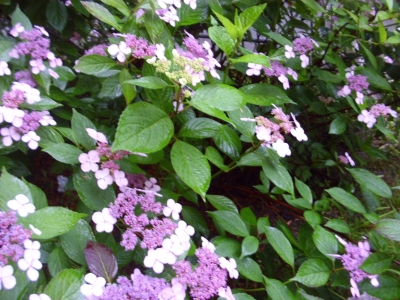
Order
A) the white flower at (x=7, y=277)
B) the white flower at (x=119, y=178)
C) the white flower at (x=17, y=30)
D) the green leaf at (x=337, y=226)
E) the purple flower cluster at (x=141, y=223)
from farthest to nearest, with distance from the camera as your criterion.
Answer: the green leaf at (x=337, y=226) < the white flower at (x=17, y=30) < the white flower at (x=119, y=178) < the purple flower cluster at (x=141, y=223) < the white flower at (x=7, y=277)

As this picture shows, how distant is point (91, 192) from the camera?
2.33 ft

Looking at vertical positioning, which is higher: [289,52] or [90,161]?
[289,52]

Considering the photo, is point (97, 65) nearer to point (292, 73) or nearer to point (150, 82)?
point (150, 82)

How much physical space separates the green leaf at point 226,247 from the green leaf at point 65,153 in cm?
36

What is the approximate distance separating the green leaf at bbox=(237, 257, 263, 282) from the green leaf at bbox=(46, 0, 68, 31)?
85 centimetres

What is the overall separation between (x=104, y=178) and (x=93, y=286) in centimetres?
22

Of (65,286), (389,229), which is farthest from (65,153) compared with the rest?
(389,229)

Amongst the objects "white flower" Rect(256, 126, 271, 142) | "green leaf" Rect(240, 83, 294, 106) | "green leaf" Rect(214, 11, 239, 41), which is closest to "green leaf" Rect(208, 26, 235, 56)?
"green leaf" Rect(214, 11, 239, 41)

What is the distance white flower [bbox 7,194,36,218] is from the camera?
556 millimetres

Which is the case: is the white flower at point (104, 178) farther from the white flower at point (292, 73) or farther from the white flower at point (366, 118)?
the white flower at point (366, 118)

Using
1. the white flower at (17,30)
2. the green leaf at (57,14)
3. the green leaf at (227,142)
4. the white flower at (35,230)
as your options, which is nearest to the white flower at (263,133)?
the green leaf at (227,142)

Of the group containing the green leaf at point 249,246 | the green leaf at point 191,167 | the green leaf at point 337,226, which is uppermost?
the green leaf at point 191,167

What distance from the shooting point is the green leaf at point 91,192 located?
0.70 m

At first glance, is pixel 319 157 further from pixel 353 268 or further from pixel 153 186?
pixel 153 186
